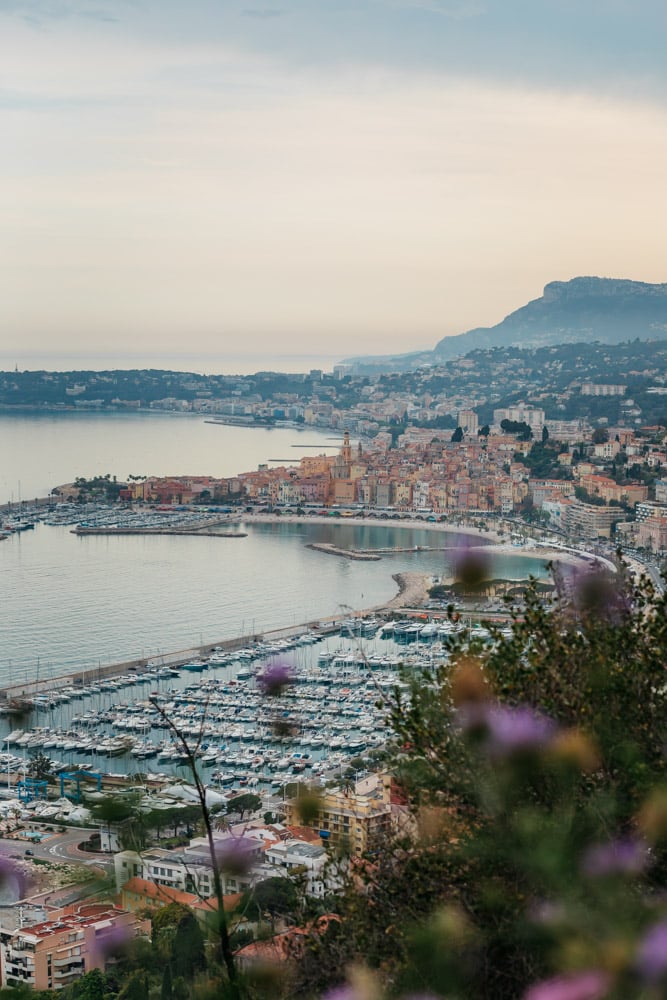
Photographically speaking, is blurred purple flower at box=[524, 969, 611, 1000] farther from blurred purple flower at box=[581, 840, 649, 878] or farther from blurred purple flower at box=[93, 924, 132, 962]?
blurred purple flower at box=[93, 924, 132, 962]

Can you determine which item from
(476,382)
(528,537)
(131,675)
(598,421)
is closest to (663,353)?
(476,382)

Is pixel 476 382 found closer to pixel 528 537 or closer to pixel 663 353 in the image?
pixel 663 353

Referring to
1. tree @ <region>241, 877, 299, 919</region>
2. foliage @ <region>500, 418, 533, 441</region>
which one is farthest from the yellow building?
foliage @ <region>500, 418, 533, 441</region>

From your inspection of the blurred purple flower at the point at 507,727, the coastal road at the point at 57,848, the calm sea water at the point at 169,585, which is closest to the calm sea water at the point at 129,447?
the calm sea water at the point at 169,585

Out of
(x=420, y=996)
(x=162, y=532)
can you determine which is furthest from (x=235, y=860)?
(x=162, y=532)

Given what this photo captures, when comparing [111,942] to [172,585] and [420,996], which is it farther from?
[172,585]
